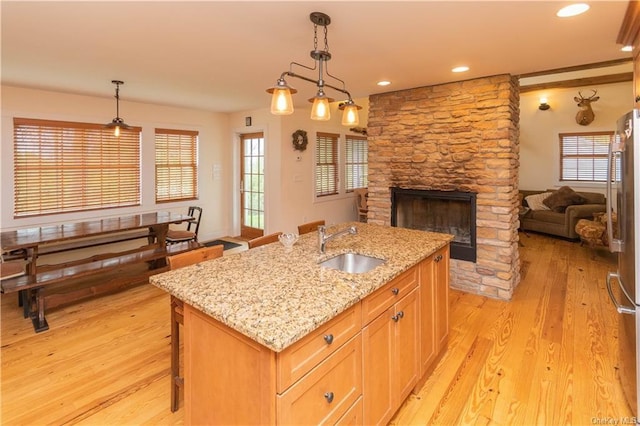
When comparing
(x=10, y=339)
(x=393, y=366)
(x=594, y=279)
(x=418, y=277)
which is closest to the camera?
(x=393, y=366)

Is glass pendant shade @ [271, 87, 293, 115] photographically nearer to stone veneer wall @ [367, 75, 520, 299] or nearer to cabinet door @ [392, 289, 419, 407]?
cabinet door @ [392, 289, 419, 407]

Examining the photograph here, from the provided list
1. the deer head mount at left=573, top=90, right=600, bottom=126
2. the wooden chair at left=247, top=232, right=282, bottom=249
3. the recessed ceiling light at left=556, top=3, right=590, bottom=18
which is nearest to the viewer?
the recessed ceiling light at left=556, top=3, right=590, bottom=18

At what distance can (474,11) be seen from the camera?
2.16 meters

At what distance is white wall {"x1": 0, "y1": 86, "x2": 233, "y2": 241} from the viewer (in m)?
4.19

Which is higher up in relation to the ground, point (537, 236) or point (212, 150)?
point (212, 150)

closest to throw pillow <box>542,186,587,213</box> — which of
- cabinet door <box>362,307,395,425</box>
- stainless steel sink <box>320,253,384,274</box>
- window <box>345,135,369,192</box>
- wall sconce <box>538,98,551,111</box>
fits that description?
wall sconce <box>538,98,551,111</box>

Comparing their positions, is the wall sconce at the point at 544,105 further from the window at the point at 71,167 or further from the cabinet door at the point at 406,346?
the window at the point at 71,167

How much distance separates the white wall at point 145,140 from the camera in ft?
13.8

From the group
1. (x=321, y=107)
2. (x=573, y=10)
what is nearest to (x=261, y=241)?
(x=321, y=107)

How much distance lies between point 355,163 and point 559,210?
4064mm

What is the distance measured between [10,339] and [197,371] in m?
2.46

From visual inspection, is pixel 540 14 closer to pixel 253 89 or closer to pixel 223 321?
pixel 223 321

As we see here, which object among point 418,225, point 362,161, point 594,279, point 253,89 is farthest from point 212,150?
point 594,279

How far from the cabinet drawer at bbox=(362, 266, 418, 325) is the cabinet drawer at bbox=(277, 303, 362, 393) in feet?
0.25
